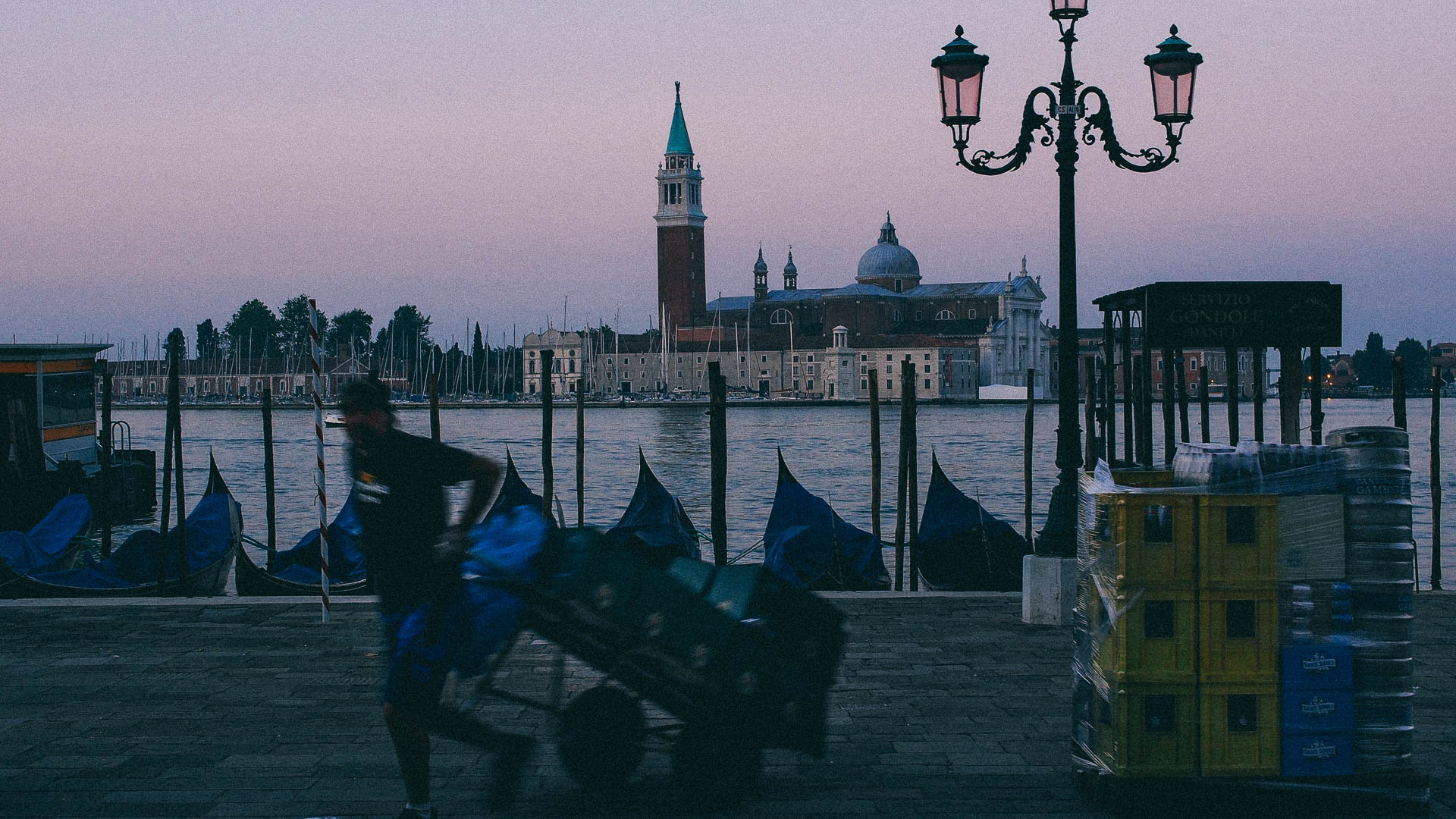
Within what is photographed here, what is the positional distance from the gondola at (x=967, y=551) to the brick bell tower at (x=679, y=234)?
107m

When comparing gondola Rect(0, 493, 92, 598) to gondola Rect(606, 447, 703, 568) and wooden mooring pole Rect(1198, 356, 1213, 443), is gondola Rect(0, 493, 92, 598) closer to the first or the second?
gondola Rect(606, 447, 703, 568)

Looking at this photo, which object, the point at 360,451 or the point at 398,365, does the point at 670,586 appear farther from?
the point at 398,365

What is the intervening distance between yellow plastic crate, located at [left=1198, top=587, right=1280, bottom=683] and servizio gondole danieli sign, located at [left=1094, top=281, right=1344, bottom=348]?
242 centimetres

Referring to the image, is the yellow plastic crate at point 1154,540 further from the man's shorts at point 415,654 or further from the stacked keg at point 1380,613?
the man's shorts at point 415,654

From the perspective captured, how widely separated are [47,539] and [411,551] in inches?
467

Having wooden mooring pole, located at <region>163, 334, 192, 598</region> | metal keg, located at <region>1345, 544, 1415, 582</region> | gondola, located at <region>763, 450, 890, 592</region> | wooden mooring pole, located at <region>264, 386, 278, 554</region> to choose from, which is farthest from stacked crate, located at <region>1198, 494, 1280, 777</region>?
wooden mooring pole, located at <region>264, 386, 278, 554</region>

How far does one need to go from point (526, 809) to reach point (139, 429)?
278 ft

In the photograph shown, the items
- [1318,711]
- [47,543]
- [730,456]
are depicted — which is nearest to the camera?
[1318,711]

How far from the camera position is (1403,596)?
459 cm

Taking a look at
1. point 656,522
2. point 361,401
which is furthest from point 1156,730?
point 656,522

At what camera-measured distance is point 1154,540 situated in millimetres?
4605

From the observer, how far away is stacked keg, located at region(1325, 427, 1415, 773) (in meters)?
4.57

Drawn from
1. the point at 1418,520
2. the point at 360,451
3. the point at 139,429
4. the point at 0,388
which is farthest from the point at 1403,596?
the point at 139,429

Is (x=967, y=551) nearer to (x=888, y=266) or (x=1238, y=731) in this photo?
(x=1238, y=731)
